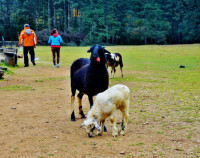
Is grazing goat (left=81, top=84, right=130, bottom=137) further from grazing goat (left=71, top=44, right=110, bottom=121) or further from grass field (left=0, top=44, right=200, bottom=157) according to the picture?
grazing goat (left=71, top=44, right=110, bottom=121)

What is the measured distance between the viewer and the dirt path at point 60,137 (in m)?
4.76

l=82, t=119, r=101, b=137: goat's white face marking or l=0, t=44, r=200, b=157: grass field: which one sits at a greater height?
l=82, t=119, r=101, b=137: goat's white face marking

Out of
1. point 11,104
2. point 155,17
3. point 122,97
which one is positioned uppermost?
point 155,17

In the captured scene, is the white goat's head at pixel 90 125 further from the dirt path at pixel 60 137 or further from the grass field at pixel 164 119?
the grass field at pixel 164 119

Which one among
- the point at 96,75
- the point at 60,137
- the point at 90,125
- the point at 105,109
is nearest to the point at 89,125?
the point at 90,125

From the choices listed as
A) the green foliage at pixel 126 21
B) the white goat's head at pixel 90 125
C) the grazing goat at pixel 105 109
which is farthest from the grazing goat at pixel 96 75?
the green foliage at pixel 126 21

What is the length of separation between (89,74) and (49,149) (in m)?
2.23

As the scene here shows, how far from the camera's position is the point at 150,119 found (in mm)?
7012

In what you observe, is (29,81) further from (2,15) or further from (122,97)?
(2,15)

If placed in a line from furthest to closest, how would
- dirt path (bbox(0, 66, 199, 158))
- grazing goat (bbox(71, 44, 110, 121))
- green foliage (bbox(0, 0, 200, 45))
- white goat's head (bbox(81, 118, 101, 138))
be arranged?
green foliage (bbox(0, 0, 200, 45))
grazing goat (bbox(71, 44, 110, 121))
white goat's head (bbox(81, 118, 101, 138))
dirt path (bbox(0, 66, 199, 158))

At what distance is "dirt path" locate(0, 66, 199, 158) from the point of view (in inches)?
187

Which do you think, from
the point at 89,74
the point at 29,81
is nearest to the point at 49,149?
the point at 89,74

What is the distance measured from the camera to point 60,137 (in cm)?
571

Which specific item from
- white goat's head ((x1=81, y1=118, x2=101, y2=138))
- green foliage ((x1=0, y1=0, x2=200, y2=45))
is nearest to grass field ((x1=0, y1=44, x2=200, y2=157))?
white goat's head ((x1=81, y1=118, x2=101, y2=138))
